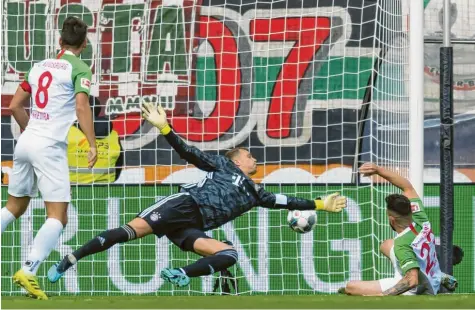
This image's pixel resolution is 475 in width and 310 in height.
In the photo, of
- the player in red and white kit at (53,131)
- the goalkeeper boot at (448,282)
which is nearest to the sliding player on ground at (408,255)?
the goalkeeper boot at (448,282)

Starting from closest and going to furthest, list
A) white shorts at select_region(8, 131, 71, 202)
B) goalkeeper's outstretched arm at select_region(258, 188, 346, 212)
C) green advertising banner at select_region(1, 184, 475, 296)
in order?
white shorts at select_region(8, 131, 71, 202) < goalkeeper's outstretched arm at select_region(258, 188, 346, 212) < green advertising banner at select_region(1, 184, 475, 296)

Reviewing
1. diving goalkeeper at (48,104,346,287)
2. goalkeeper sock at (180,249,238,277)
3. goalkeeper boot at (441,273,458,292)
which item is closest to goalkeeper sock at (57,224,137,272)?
diving goalkeeper at (48,104,346,287)

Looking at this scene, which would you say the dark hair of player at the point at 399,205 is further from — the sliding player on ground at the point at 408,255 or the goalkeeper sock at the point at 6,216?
the goalkeeper sock at the point at 6,216

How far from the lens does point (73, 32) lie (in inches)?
262

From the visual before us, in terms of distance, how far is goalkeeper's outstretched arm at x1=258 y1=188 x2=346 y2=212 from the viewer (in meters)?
7.86

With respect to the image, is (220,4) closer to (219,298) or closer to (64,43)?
(64,43)

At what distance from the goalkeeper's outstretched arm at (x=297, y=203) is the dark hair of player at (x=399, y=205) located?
657mm

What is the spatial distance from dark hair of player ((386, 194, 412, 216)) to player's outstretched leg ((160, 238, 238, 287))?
3.38ft

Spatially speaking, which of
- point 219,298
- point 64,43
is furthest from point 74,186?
point 219,298

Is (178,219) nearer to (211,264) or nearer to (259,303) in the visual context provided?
(211,264)

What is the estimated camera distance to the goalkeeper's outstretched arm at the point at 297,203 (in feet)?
25.8

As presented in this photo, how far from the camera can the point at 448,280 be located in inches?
315

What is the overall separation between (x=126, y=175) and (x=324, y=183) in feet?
6.07

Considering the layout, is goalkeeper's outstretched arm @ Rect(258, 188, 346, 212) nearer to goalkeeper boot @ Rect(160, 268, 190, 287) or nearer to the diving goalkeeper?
the diving goalkeeper
